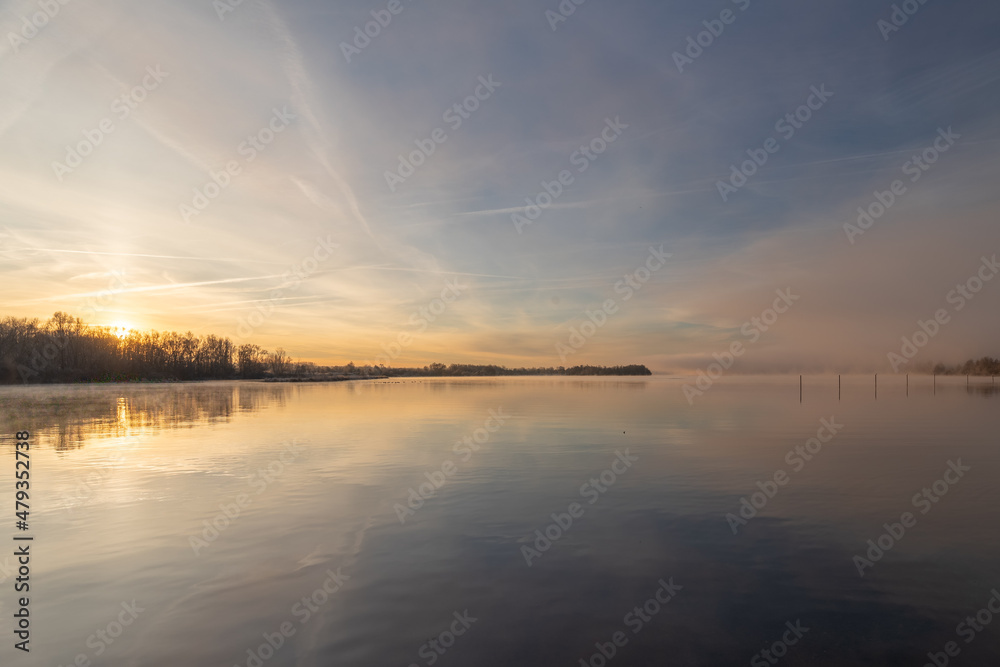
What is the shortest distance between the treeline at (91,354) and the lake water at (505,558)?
5736 inches

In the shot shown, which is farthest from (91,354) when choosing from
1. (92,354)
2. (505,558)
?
(505,558)

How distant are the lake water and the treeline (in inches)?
5736

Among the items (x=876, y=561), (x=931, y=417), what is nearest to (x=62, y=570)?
(x=876, y=561)

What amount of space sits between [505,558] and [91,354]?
580 feet

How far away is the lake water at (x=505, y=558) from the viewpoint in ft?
26.7

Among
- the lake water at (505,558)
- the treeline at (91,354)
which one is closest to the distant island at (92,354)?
the treeline at (91,354)

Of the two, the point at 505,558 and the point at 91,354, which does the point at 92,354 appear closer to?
the point at 91,354

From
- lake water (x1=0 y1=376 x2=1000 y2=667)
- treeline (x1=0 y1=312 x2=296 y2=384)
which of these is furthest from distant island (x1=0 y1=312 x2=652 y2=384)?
lake water (x1=0 y1=376 x2=1000 y2=667)

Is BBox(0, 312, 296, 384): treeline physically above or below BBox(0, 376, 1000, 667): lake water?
above

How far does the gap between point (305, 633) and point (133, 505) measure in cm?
1084

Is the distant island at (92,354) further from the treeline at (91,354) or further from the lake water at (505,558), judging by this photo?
the lake water at (505,558)

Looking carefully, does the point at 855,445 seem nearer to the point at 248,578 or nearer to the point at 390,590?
the point at 390,590

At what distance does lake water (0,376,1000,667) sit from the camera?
320 inches

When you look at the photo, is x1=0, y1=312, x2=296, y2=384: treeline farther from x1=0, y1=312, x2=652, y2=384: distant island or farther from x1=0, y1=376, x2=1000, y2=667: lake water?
x1=0, y1=376, x2=1000, y2=667: lake water
